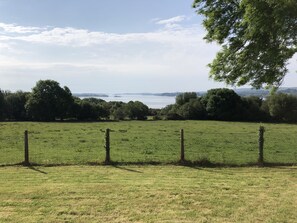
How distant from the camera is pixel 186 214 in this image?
25.7 ft

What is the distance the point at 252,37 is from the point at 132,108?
63.7 metres

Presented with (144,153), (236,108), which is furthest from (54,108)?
(144,153)

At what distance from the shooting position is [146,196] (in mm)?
9234

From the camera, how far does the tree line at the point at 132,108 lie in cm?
6988

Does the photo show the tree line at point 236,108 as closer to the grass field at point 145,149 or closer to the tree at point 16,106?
the tree at point 16,106

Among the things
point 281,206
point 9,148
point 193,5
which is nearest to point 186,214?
point 281,206

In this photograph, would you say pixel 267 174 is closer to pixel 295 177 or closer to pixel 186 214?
pixel 295 177

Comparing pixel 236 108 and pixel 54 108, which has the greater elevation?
pixel 54 108

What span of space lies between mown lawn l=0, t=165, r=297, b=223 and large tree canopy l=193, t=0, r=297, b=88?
3.55 m

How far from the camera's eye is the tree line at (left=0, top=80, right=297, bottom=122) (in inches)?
2751

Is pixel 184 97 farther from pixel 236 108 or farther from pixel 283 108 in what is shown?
pixel 283 108

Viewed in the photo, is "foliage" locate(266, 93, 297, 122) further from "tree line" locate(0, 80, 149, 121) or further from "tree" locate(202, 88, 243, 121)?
"tree line" locate(0, 80, 149, 121)

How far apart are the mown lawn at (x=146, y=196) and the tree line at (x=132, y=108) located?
58.5m

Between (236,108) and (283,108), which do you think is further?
(236,108)
